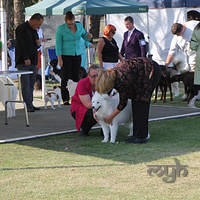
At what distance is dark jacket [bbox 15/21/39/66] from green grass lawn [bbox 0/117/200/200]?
118 inches

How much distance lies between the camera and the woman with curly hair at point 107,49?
984 centimetres

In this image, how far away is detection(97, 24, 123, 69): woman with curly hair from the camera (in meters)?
9.84

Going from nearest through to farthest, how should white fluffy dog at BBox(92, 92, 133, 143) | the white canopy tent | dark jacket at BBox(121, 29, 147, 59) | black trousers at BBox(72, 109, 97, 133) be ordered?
white fluffy dog at BBox(92, 92, 133, 143), black trousers at BBox(72, 109, 97, 133), dark jacket at BBox(121, 29, 147, 59), the white canopy tent

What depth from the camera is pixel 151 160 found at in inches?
251

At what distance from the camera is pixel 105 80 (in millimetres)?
6594

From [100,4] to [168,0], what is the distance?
24.6 feet

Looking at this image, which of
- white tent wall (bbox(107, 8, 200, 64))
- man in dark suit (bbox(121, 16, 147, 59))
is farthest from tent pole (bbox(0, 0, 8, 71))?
white tent wall (bbox(107, 8, 200, 64))

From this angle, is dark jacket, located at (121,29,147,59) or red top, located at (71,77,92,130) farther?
dark jacket, located at (121,29,147,59)

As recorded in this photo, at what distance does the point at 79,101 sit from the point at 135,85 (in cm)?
130

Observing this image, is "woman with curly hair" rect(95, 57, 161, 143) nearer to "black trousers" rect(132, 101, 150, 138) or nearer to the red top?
"black trousers" rect(132, 101, 150, 138)

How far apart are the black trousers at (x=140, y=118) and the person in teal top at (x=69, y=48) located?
4.24 m

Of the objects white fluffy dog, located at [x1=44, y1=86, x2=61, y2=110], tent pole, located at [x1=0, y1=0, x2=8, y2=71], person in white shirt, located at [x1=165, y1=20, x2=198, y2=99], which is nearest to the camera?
tent pole, located at [x1=0, y1=0, x2=8, y2=71]

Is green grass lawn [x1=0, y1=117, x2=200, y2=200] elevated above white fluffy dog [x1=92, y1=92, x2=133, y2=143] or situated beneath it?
situated beneath

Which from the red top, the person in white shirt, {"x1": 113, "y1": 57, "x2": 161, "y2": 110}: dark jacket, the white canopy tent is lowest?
the red top
